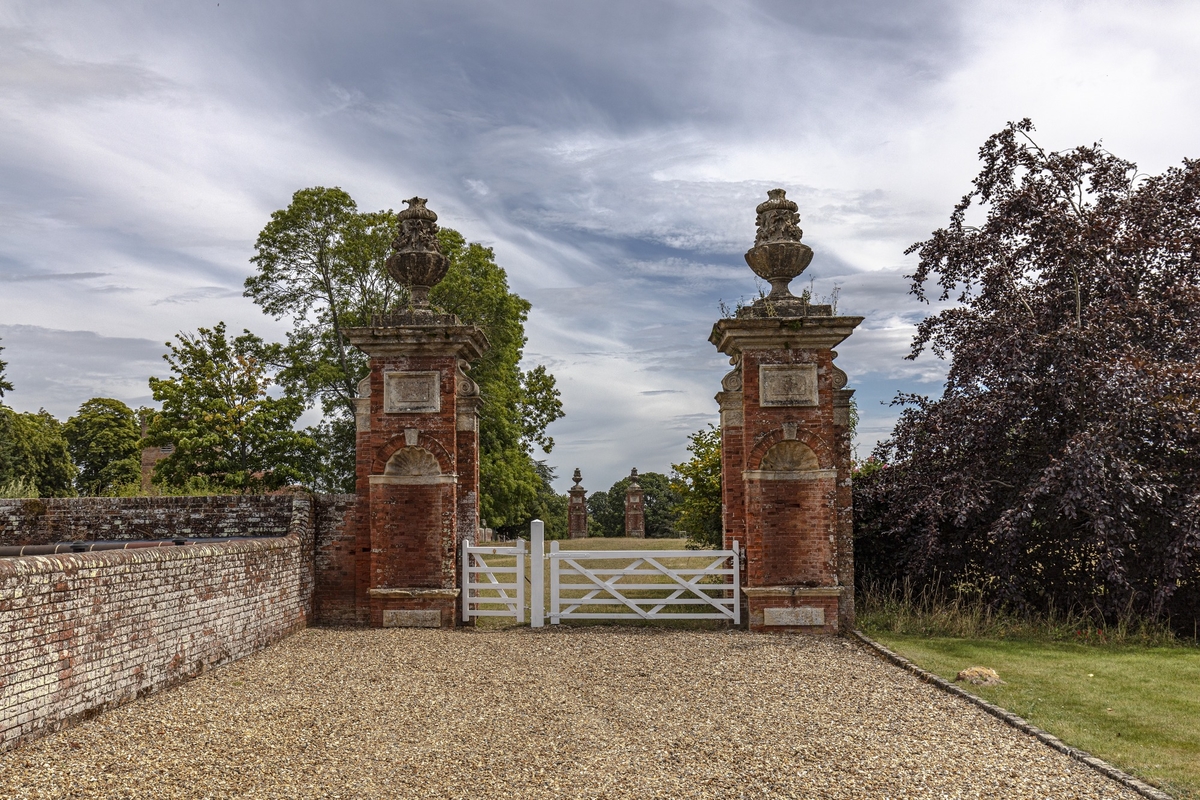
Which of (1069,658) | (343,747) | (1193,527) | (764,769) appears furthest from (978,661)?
(343,747)

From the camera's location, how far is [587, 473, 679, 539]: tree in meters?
44.4

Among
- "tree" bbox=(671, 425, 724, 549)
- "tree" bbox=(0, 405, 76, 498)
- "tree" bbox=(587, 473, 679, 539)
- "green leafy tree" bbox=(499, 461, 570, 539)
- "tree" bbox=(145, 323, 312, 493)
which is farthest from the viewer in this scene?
"tree" bbox=(587, 473, 679, 539)

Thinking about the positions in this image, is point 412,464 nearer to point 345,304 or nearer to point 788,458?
point 788,458

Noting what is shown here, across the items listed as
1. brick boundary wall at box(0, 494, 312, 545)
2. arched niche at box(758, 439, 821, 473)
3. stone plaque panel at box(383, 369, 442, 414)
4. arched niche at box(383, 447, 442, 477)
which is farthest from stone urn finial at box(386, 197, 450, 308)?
arched niche at box(758, 439, 821, 473)

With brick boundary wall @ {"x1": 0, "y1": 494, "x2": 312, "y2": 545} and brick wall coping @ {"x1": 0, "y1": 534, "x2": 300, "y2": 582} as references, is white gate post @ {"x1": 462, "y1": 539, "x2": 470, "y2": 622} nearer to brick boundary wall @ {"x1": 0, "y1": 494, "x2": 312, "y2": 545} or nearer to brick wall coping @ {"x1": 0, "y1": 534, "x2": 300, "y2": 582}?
brick boundary wall @ {"x1": 0, "y1": 494, "x2": 312, "y2": 545}

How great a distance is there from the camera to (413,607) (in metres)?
10.7

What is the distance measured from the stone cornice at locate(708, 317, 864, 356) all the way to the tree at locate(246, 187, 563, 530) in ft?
43.7

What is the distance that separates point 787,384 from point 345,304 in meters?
16.8

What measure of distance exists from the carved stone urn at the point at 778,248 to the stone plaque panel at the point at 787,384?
91 centimetres

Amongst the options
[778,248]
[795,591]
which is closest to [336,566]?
[795,591]

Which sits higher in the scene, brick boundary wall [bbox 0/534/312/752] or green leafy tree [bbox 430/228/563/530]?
green leafy tree [bbox 430/228/563/530]

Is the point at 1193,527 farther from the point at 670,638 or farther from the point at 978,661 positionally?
the point at 670,638

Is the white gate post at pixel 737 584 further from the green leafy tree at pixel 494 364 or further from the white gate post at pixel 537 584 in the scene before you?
the green leafy tree at pixel 494 364

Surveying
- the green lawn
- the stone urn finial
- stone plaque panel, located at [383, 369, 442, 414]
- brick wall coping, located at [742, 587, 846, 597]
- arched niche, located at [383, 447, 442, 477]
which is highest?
the stone urn finial
